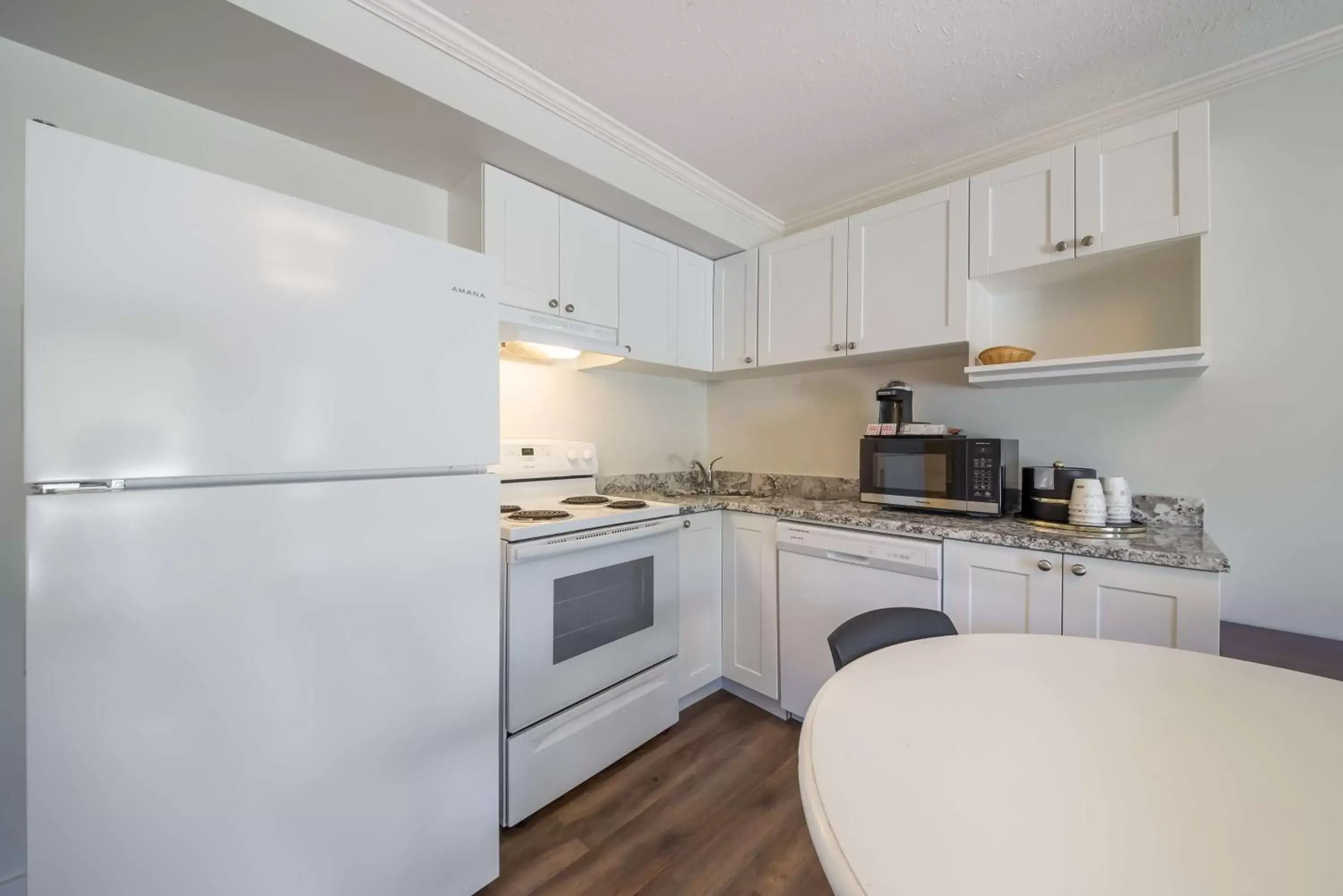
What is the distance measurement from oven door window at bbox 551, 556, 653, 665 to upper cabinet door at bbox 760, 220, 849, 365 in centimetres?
124

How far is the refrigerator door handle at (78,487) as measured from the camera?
77 cm

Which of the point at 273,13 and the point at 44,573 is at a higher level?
the point at 273,13

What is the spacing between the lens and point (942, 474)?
6.28 ft

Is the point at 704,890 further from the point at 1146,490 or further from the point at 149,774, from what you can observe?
the point at 1146,490

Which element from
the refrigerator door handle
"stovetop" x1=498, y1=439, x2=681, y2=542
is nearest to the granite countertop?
"stovetop" x1=498, y1=439, x2=681, y2=542

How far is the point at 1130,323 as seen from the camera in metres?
1.82

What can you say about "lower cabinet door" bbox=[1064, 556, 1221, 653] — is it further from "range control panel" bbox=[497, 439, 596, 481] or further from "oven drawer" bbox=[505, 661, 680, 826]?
"range control panel" bbox=[497, 439, 596, 481]

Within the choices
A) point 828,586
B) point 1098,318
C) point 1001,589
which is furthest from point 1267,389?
point 828,586

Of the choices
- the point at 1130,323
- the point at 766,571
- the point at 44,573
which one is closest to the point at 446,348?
the point at 44,573

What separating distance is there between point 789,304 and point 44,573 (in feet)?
7.99

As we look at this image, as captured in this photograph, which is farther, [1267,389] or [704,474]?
[704,474]

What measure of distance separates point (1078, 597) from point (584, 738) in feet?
5.40

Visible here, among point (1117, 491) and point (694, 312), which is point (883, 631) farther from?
point (694, 312)

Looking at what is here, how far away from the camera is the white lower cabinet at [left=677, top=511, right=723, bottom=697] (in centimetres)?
215
